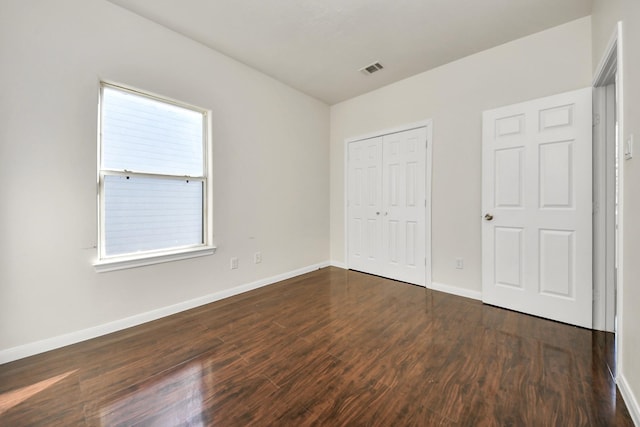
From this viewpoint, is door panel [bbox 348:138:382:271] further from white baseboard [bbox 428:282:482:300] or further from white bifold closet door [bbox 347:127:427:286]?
white baseboard [bbox 428:282:482:300]

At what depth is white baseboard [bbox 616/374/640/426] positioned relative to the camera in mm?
1268

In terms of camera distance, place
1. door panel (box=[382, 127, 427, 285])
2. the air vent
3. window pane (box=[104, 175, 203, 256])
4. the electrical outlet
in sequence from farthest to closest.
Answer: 1. door panel (box=[382, 127, 427, 285])
2. the air vent
3. window pane (box=[104, 175, 203, 256])
4. the electrical outlet

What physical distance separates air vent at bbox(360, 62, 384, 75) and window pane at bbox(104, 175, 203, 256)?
7.91ft

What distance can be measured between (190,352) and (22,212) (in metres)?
1.55

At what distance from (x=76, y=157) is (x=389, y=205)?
3360mm

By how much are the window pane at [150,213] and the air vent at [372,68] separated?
94.9 inches

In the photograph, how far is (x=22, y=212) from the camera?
1.83 m

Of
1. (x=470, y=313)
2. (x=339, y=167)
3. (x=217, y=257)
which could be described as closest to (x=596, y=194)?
(x=470, y=313)

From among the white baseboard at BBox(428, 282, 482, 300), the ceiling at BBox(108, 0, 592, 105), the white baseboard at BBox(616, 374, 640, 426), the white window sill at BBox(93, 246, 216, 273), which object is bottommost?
the white baseboard at BBox(616, 374, 640, 426)

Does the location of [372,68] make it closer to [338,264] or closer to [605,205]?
[605,205]

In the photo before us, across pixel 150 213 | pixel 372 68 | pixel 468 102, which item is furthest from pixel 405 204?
pixel 150 213

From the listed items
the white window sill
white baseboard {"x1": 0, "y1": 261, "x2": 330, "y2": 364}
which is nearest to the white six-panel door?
white baseboard {"x1": 0, "y1": 261, "x2": 330, "y2": 364}

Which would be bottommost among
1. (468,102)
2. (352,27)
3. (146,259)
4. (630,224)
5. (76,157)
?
(146,259)

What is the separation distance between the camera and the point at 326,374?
1654 mm
